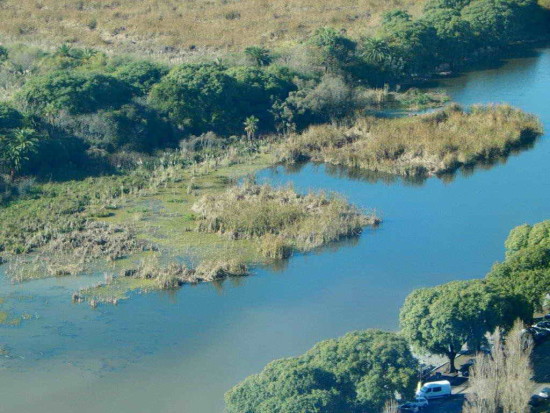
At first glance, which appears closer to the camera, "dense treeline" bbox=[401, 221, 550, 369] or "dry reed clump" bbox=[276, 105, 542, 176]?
"dense treeline" bbox=[401, 221, 550, 369]

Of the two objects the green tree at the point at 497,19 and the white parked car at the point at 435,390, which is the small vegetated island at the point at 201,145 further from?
the white parked car at the point at 435,390

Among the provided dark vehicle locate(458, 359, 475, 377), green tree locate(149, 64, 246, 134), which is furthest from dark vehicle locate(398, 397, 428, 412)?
green tree locate(149, 64, 246, 134)

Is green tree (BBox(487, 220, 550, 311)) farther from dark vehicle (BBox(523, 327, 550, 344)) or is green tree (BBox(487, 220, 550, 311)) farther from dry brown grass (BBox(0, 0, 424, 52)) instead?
dry brown grass (BBox(0, 0, 424, 52))

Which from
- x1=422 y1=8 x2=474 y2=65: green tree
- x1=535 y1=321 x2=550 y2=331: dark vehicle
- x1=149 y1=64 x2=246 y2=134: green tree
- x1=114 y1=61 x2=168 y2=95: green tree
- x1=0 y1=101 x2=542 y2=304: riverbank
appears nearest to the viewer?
x1=535 y1=321 x2=550 y2=331: dark vehicle

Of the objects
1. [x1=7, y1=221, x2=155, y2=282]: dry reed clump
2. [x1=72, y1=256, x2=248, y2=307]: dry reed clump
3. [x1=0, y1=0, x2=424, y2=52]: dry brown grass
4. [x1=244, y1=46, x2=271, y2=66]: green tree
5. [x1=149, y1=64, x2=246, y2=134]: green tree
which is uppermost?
[x1=0, y1=0, x2=424, y2=52]: dry brown grass

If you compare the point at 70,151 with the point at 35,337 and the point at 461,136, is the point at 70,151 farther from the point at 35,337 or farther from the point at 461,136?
the point at 461,136

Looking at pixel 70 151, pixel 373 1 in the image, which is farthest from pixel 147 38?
pixel 70 151

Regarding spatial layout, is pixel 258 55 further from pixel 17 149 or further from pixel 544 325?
pixel 544 325
